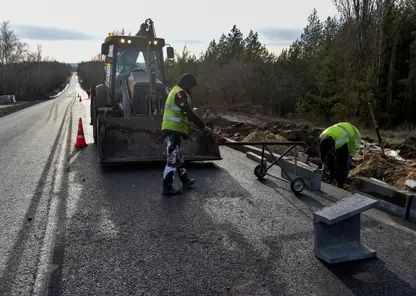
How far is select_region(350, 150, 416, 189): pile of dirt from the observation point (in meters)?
7.08

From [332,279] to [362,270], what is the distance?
39cm

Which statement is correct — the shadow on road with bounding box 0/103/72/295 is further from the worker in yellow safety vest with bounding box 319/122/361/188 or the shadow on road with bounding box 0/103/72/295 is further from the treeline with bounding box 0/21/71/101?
the treeline with bounding box 0/21/71/101

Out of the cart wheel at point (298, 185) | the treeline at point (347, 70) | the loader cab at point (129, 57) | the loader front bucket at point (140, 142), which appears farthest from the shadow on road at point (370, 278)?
the treeline at point (347, 70)

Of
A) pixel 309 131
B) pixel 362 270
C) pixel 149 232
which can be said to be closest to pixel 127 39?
pixel 309 131

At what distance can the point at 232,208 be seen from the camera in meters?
5.78

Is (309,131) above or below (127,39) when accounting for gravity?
below

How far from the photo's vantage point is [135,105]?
31.8 ft

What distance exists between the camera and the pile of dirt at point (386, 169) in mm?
7082

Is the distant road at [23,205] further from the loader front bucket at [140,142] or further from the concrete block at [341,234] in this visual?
the concrete block at [341,234]

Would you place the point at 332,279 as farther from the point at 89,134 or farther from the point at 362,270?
the point at 89,134

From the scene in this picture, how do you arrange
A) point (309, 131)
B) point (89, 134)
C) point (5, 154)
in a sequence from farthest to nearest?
point (89, 134)
point (309, 131)
point (5, 154)

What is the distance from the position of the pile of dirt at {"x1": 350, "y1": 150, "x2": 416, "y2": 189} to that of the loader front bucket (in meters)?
2.82

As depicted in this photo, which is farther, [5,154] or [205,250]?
[5,154]

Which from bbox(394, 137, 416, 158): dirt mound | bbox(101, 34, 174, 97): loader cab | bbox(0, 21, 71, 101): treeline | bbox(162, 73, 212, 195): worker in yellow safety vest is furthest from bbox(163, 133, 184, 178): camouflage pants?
Result: bbox(0, 21, 71, 101): treeline
